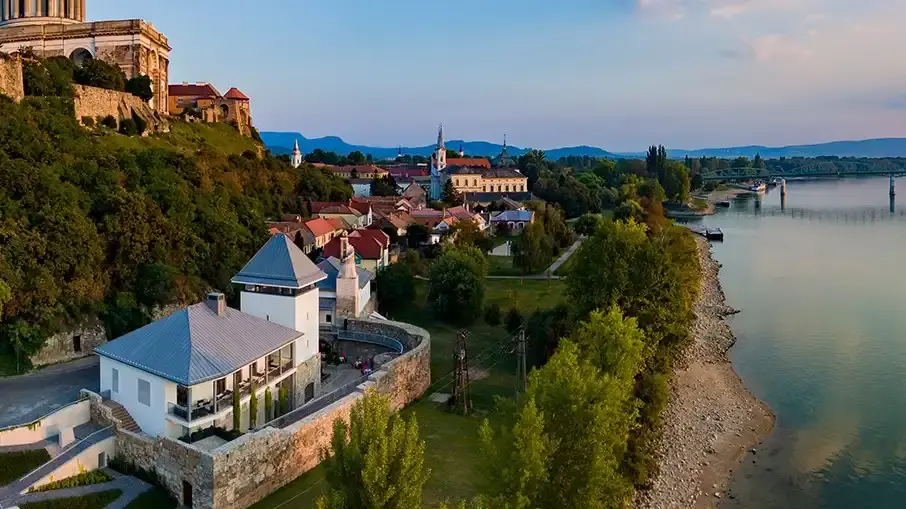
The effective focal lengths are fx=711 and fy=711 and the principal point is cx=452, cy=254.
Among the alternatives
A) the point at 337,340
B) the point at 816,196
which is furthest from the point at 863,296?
the point at 816,196

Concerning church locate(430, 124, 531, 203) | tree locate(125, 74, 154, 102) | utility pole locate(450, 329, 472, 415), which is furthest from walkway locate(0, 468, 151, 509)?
church locate(430, 124, 531, 203)

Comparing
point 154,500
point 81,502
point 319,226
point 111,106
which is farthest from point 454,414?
point 111,106

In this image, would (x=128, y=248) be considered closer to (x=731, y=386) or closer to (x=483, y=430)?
(x=483, y=430)

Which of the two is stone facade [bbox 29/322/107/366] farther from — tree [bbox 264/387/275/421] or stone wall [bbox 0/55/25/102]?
stone wall [bbox 0/55/25/102]

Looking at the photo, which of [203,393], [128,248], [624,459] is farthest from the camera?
[128,248]

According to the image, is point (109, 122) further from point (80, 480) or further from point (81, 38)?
point (80, 480)

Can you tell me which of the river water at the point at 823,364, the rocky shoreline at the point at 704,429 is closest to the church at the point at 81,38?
the rocky shoreline at the point at 704,429

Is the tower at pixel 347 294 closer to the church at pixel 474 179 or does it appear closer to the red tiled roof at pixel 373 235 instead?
the red tiled roof at pixel 373 235
